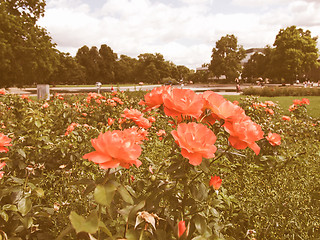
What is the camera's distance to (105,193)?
89cm

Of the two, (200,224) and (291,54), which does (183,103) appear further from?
(291,54)

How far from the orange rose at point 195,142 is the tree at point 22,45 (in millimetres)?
18285

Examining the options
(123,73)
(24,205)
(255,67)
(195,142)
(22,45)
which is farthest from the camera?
(123,73)

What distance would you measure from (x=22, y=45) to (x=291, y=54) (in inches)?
1296

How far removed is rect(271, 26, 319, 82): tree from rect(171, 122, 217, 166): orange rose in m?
39.0

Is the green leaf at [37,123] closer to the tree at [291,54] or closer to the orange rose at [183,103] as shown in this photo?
the orange rose at [183,103]

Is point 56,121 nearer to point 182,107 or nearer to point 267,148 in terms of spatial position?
point 267,148

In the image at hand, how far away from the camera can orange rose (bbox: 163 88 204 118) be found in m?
1.08

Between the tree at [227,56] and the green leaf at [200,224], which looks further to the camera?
the tree at [227,56]

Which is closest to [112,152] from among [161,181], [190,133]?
[190,133]

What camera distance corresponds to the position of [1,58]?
1634 cm

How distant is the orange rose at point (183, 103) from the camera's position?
1075mm

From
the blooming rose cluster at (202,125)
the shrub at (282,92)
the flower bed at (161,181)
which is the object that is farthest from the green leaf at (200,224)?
the shrub at (282,92)

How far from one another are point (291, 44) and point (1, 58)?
3548 cm
